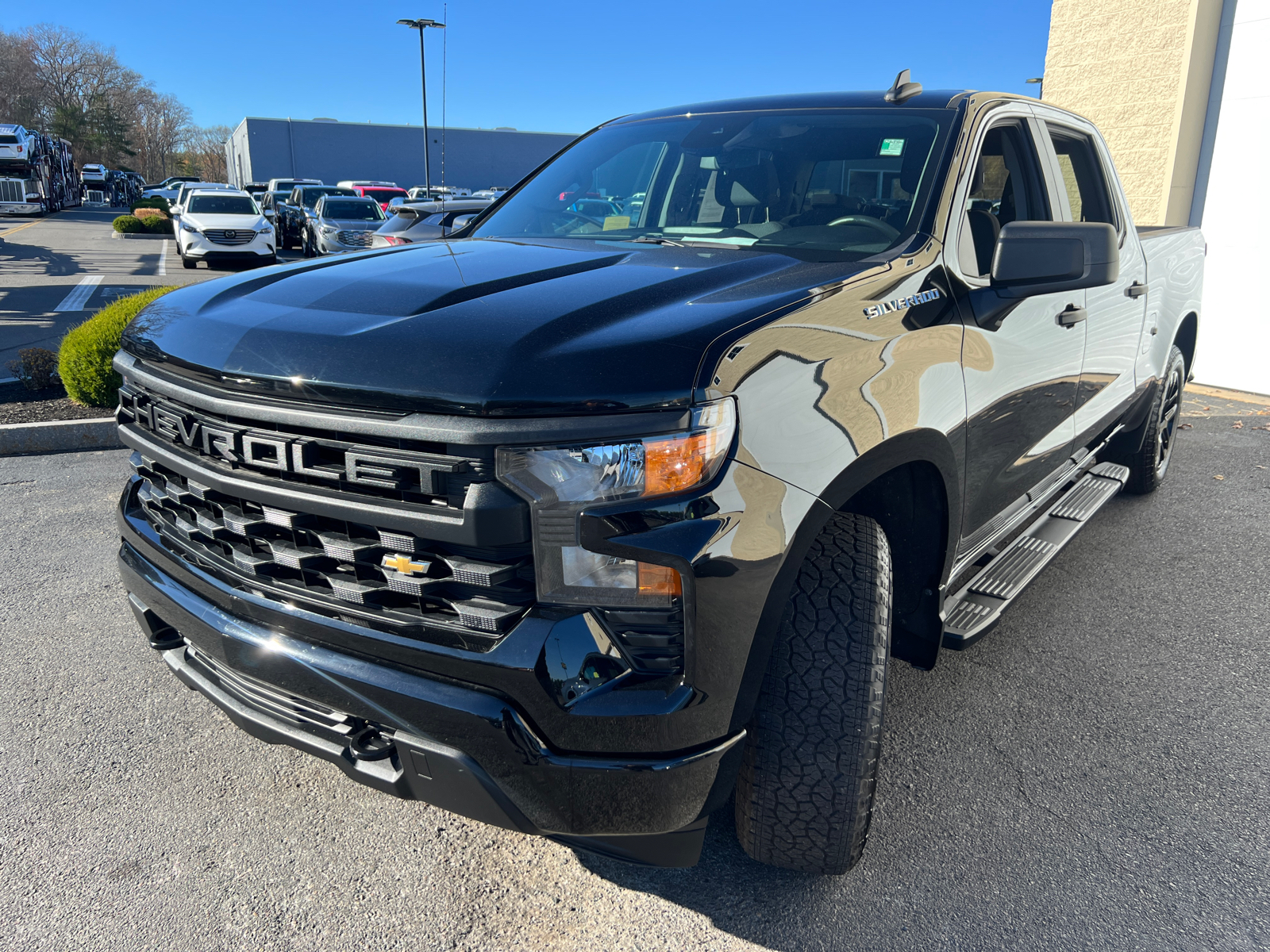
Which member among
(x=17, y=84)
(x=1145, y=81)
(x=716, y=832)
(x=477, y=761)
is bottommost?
(x=716, y=832)

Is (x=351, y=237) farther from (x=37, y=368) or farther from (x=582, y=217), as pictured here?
(x=582, y=217)

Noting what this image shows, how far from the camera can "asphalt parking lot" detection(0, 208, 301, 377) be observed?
1031 centimetres

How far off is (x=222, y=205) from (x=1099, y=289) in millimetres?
18712

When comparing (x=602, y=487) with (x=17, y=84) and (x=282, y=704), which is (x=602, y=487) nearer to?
(x=282, y=704)

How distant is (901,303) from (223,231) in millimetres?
17800

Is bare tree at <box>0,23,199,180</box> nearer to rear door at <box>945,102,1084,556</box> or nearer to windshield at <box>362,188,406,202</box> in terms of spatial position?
windshield at <box>362,188,406,202</box>

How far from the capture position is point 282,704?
1.96m

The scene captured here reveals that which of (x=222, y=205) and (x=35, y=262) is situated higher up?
(x=222, y=205)

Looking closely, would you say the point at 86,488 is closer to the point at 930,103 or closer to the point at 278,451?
the point at 278,451

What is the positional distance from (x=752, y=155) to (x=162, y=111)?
11889cm

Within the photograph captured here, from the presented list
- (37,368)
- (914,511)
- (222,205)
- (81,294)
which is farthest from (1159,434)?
(222,205)

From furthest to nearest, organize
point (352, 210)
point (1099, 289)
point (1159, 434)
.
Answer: point (352, 210) < point (1159, 434) < point (1099, 289)

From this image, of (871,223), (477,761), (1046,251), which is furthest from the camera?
(871,223)

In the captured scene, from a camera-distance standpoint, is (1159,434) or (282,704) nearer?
(282,704)
